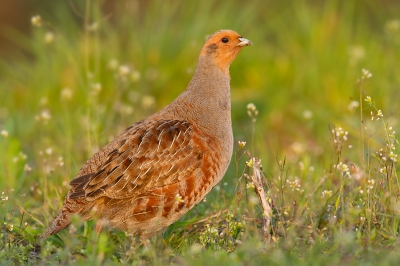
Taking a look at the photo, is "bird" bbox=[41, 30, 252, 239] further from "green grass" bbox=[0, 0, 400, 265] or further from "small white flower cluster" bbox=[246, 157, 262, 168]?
"small white flower cluster" bbox=[246, 157, 262, 168]

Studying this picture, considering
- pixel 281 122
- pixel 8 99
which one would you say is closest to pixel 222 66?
pixel 281 122

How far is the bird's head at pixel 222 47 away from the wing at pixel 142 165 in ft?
2.72

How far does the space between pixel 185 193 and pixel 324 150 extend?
9.95ft

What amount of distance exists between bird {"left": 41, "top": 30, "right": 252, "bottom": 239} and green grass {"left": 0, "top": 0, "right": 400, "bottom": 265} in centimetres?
19

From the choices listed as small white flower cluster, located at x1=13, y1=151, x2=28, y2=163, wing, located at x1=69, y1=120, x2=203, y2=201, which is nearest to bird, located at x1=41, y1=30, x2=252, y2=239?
wing, located at x1=69, y1=120, x2=203, y2=201

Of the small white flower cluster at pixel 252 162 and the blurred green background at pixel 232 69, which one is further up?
the blurred green background at pixel 232 69

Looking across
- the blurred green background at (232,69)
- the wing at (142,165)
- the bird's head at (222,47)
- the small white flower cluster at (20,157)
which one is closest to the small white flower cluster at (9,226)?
the wing at (142,165)

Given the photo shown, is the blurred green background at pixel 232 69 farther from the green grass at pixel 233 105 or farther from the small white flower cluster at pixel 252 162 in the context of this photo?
the small white flower cluster at pixel 252 162

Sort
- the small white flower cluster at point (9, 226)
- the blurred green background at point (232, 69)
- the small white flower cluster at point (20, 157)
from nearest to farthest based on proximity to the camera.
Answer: the small white flower cluster at point (9, 226)
the small white flower cluster at point (20, 157)
the blurred green background at point (232, 69)

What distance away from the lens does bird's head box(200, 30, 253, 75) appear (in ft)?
17.5

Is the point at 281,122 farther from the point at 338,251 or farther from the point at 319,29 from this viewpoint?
the point at 338,251

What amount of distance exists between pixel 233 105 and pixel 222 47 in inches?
127

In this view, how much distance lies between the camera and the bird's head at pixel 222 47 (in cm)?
534

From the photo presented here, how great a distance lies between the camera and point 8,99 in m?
9.31
